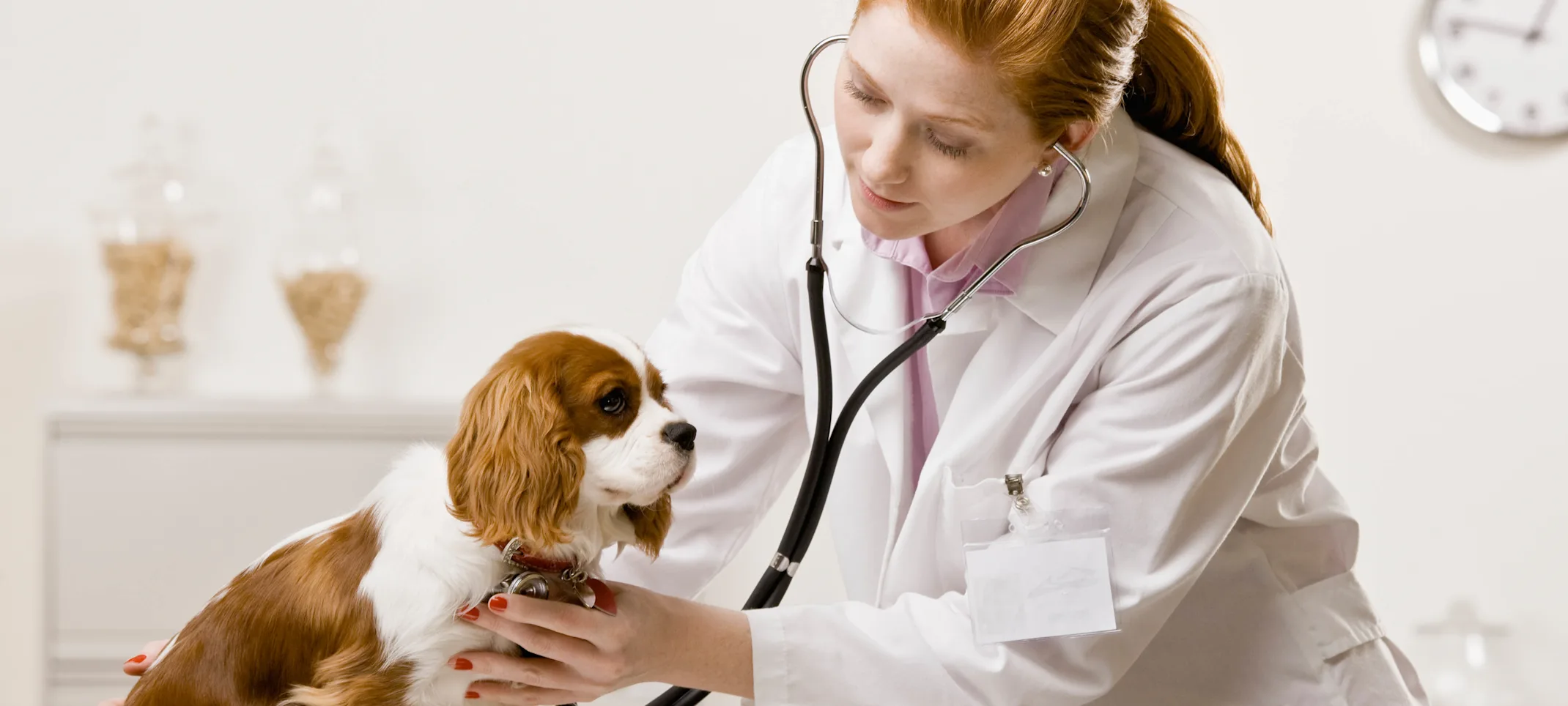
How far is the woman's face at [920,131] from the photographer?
1.05 m

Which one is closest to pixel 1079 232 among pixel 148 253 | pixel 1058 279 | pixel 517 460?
pixel 1058 279


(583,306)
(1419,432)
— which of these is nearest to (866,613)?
(583,306)

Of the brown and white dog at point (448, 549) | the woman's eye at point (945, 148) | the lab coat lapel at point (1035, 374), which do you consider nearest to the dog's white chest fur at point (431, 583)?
the brown and white dog at point (448, 549)

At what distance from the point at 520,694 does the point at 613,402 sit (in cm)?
28

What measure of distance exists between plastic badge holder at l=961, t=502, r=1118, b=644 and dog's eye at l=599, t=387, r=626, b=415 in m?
0.35

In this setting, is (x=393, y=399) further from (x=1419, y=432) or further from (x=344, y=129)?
(x=1419, y=432)

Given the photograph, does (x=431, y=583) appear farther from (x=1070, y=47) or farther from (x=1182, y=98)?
(x=1182, y=98)

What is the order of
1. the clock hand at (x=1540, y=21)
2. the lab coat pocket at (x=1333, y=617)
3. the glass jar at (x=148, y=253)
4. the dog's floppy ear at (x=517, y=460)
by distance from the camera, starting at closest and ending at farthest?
the dog's floppy ear at (x=517, y=460), the lab coat pocket at (x=1333, y=617), the glass jar at (x=148, y=253), the clock hand at (x=1540, y=21)

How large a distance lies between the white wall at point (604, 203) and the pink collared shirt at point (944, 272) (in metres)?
1.37

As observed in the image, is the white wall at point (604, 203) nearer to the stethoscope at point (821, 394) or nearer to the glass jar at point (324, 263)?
the glass jar at point (324, 263)

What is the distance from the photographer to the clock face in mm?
2664

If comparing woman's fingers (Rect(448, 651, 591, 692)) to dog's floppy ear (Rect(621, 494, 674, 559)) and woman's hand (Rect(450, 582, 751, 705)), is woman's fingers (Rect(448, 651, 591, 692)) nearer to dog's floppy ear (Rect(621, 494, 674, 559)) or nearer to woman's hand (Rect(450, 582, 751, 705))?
woman's hand (Rect(450, 582, 751, 705))

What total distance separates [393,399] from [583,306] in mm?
455

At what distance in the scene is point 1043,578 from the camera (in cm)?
113
